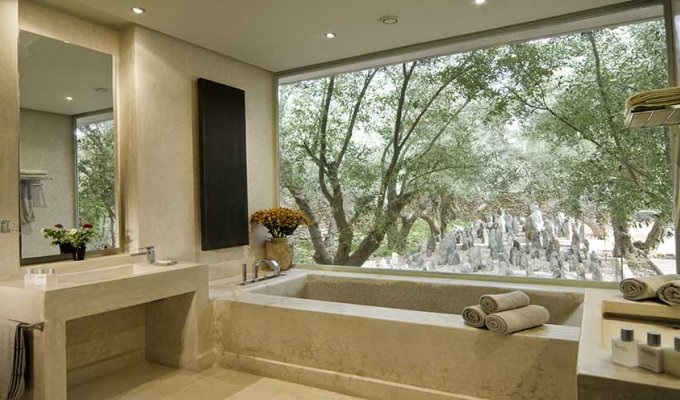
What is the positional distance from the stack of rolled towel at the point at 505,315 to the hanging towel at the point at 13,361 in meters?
2.31

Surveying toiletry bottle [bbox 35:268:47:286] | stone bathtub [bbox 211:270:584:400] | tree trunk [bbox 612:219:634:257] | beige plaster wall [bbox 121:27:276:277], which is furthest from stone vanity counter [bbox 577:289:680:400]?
beige plaster wall [bbox 121:27:276:277]

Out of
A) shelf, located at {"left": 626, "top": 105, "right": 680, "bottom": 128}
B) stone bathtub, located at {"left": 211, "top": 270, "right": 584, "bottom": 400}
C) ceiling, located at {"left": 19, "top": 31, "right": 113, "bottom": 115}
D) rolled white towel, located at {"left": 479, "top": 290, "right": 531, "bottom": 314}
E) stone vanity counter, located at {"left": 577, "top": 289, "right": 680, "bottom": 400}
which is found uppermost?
ceiling, located at {"left": 19, "top": 31, "right": 113, "bottom": 115}

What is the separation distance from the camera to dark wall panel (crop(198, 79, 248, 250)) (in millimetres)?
3674

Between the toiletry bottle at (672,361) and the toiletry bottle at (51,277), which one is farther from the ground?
the toiletry bottle at (51,277)

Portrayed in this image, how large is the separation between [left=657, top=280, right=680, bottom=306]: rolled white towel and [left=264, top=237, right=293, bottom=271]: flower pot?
3008 mm

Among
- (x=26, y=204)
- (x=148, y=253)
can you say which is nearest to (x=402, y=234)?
(x=148, y=253)

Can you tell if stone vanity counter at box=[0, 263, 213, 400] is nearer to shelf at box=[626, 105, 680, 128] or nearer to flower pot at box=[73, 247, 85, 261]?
flower pot at box=[73, 247, 85, 261]

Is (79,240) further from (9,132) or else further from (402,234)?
(402,234)

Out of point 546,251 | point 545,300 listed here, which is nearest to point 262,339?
point 545,300

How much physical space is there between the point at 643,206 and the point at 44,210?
400 cm

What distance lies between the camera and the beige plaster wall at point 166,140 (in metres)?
3.21

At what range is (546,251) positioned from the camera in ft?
11.2

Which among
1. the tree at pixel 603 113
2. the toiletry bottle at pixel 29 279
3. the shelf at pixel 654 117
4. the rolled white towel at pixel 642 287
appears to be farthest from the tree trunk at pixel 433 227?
the toiletry bottle at pixel 29 279

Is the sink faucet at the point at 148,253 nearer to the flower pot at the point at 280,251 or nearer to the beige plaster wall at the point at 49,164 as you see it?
the beige plaster wall at the point at 49,164
